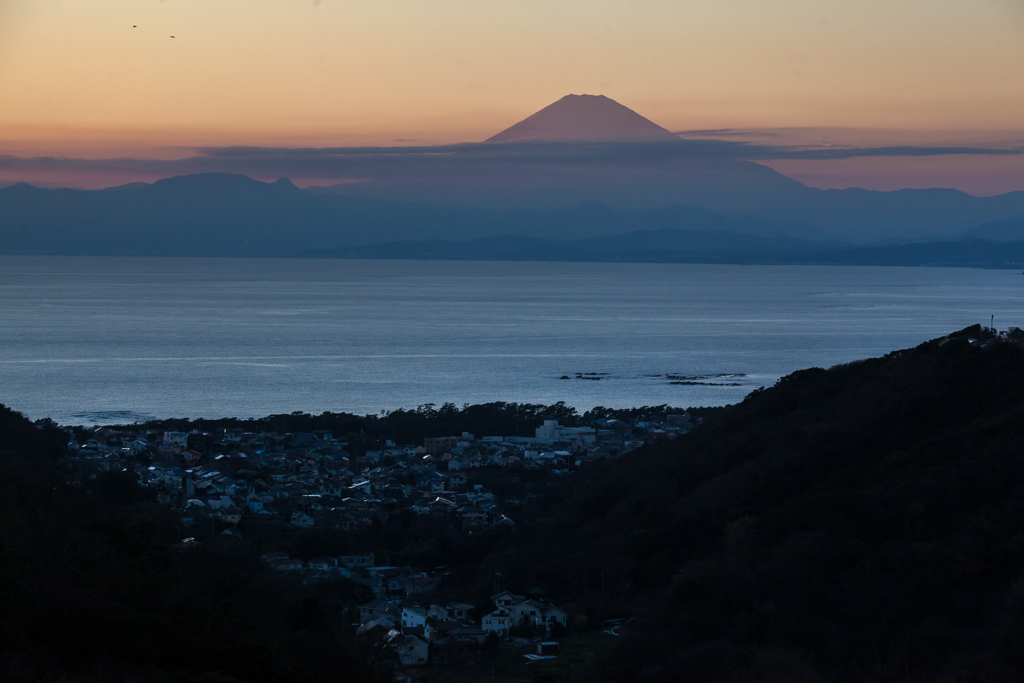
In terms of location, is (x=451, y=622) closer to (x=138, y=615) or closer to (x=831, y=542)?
(x=831, y=542)

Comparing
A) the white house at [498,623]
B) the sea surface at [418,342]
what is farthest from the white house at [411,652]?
the sea surface at [418,342]

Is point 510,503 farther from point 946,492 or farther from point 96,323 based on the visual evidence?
point 96,323

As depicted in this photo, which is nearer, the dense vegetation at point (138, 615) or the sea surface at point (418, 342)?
the dense vegetation at point (138, 615)

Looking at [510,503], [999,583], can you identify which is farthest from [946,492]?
[510,503]

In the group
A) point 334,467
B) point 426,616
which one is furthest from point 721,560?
point 334,467

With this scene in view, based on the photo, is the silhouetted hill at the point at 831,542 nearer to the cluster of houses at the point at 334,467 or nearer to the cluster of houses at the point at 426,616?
the cluster of houses at the point at 426,616
